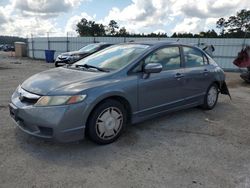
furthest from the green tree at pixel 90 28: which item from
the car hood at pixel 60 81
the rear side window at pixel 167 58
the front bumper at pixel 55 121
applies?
the front bumper at pixel 55 121

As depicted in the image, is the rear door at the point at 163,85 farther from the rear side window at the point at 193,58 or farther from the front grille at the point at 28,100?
the front grille at the point at 28,100

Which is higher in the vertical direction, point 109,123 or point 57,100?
point 57,100

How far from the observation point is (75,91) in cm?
299

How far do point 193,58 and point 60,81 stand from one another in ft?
9.40

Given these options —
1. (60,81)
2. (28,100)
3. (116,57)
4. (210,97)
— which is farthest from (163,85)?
(28,100)

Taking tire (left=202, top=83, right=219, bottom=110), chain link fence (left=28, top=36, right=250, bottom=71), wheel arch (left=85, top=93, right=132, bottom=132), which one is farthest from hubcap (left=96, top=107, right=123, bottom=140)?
chain link fence (left=28, top=36, right=250, bottom=71)

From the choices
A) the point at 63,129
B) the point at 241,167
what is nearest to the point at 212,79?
the point at 241,167

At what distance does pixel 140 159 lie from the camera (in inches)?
121

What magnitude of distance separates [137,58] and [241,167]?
2123mm

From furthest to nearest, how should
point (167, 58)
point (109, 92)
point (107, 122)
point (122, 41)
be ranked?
1. point (122, 41)
2. point (167, 58)
3. point (107, 122)
4. point (109, 92)

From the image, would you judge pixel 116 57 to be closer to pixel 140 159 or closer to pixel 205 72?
pixel 140 159

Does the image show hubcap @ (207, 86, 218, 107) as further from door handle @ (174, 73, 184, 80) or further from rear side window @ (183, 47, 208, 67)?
door handle @ (174, 73, 184, 80)

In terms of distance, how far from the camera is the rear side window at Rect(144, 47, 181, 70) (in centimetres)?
394

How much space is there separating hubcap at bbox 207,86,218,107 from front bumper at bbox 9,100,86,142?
3.32 metres
